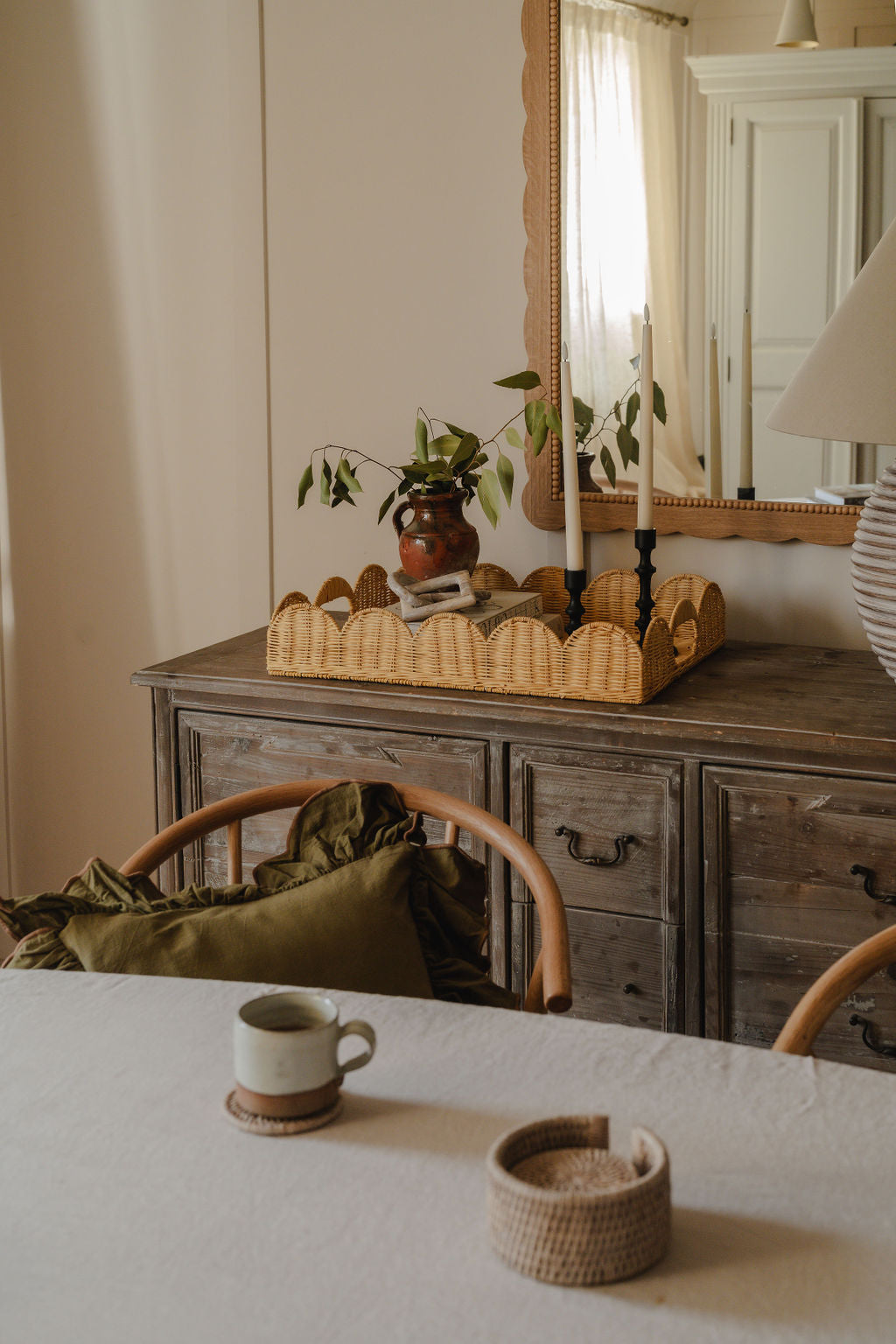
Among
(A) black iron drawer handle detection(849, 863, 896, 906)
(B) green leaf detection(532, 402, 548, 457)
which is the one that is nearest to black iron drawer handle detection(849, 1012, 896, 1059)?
(A) black iron drawer handle detection(849, 863, 896, 906)

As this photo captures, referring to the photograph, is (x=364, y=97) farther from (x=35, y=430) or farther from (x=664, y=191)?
(x=35, y=430)

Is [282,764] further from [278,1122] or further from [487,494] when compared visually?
[278,1122]

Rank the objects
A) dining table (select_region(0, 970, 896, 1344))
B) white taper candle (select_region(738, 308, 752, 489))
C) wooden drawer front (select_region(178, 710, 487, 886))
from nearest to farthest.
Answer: dining table (select_region(0, 970, 896, 1344))
wooden drawer front (select_region(178, 710, 487, 886))
white taper candle (select_region(738, 308, 752, 489))

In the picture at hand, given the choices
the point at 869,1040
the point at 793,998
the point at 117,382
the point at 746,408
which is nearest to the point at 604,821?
the point at 793,998

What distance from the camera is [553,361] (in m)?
2.25

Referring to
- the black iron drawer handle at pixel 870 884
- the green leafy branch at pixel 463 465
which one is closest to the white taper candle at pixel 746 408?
the green leafy branch at pixel 463 465

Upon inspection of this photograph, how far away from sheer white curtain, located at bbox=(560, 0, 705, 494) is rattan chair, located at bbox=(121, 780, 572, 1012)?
0.95 meters

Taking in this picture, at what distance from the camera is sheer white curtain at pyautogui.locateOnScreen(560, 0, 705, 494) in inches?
83.5

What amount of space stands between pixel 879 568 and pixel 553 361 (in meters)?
0.79

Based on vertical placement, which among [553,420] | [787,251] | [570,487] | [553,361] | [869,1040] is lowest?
[869,1040]

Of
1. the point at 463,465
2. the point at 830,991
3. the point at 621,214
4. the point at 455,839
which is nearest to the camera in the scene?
the point at 830,991

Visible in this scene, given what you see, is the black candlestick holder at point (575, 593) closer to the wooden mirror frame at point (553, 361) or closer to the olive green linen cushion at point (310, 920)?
the wooden mirror frame at point (553, 361)

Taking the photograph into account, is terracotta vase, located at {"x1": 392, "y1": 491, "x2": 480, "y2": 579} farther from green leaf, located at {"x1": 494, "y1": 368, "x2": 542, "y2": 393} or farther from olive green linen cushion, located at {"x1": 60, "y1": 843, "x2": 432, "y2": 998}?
olive green linen cushion, located at {"x1": 60, "y1": 843, "x2": 432, "y2": 998}

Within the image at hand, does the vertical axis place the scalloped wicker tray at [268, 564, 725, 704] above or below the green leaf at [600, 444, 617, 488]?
below
